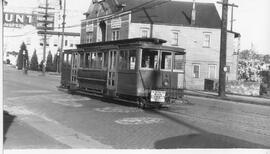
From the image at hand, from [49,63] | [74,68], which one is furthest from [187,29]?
[74,68]

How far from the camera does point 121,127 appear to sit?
36.6ft

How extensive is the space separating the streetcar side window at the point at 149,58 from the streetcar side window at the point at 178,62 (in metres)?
0.88

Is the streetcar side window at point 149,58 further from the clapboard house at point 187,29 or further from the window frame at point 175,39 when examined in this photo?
the window frame at point 175,39

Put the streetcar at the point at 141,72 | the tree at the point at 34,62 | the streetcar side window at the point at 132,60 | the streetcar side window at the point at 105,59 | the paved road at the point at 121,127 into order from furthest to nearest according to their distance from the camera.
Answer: the tree at the point at 34,62, the streetcar side window at the point at 105,59, the streetcar side window at the point at 132,60, the streetcar at the point at 141,72, the paved road at the point at 121,127

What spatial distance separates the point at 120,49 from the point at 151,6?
1119 inches

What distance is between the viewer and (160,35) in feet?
146

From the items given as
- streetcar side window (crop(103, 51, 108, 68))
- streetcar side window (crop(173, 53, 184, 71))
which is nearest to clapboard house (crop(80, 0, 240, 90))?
streetcar side window (crop(103, 51, 108, 68))

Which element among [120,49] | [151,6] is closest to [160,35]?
[151,6]

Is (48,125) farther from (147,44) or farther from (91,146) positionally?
(147,44)

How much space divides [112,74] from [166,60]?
2292 millimetres

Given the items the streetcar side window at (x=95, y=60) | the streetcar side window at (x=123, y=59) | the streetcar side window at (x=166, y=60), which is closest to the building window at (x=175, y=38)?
the streetcar side window at (x=95, y=60)

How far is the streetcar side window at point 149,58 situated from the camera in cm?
1568

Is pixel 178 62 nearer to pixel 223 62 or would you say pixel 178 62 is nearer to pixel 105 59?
pixel 105 59

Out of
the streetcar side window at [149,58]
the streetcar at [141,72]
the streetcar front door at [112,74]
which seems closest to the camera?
the streetcar at [141,72]
